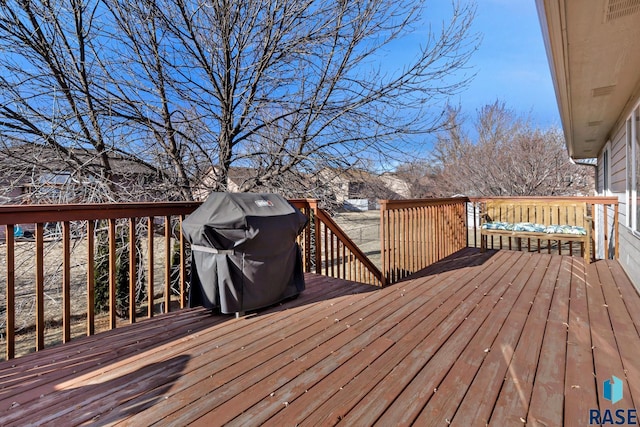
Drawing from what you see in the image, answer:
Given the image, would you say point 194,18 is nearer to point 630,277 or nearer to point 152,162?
point 152,162

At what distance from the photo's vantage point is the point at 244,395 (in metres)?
1.60

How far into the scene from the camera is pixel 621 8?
2008 mm

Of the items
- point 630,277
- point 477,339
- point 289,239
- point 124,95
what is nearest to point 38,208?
point 289,239

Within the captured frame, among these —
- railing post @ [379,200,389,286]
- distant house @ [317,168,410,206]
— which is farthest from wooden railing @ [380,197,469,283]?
distant house @ [317,168,410,206]

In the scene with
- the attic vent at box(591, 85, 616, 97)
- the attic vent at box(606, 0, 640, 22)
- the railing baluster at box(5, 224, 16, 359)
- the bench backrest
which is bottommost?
the railing baluster at box(5, 224, 16, 359)

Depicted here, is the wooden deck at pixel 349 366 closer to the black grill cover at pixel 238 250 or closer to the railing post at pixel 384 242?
the black grill cover at pixel 238 250

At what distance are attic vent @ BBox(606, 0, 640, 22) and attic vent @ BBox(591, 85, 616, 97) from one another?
5.80ft

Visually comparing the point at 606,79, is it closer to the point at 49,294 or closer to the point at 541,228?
the point at 541,228

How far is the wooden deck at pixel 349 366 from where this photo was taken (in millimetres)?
1480

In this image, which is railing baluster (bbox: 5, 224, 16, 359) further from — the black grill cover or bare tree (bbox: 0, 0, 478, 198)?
bare tree (bbox: 0, 0, 478, 198)

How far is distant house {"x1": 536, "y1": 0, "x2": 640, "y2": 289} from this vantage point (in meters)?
2.07

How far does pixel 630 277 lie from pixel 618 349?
2268 millimetres

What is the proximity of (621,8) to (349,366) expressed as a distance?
2.72 meters

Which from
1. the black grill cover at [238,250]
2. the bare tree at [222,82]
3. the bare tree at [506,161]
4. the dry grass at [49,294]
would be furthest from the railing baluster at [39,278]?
the bare tree at [506,161]
